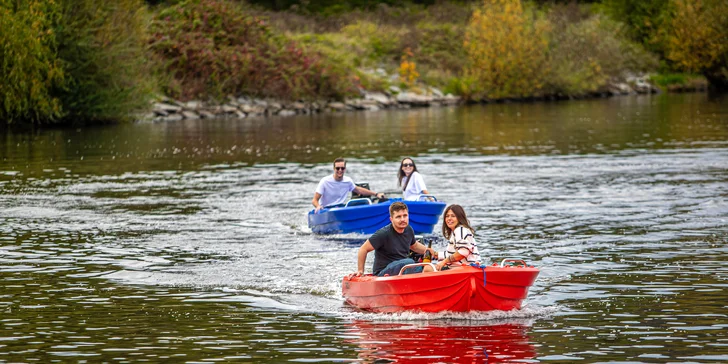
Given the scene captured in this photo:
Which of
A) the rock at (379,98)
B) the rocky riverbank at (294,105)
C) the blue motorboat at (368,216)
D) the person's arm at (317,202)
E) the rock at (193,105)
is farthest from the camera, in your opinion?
Result: the rock at (379,98)

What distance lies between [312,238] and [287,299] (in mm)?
6249

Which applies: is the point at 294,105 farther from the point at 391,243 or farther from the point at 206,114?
the point at 391,243

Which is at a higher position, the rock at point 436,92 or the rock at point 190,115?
the rock at point 436,92

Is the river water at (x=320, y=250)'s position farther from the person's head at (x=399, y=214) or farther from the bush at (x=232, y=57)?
the bush at (x=232, y=57)

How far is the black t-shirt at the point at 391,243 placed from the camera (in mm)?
13914

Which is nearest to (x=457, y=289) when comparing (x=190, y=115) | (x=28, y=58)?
(x=28, y=58)

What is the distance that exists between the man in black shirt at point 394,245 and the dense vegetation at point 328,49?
36145mm

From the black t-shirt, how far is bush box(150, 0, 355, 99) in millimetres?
52114

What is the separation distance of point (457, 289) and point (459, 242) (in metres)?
0.83

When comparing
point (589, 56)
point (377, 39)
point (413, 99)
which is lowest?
point (413, 99)

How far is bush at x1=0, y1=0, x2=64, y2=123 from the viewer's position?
46.3 meters

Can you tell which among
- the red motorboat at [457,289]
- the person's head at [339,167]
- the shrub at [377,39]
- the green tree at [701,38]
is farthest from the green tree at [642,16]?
the red motorboat at [457,289]

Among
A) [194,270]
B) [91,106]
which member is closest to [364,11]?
[91,106]

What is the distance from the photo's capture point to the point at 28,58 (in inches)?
1866
